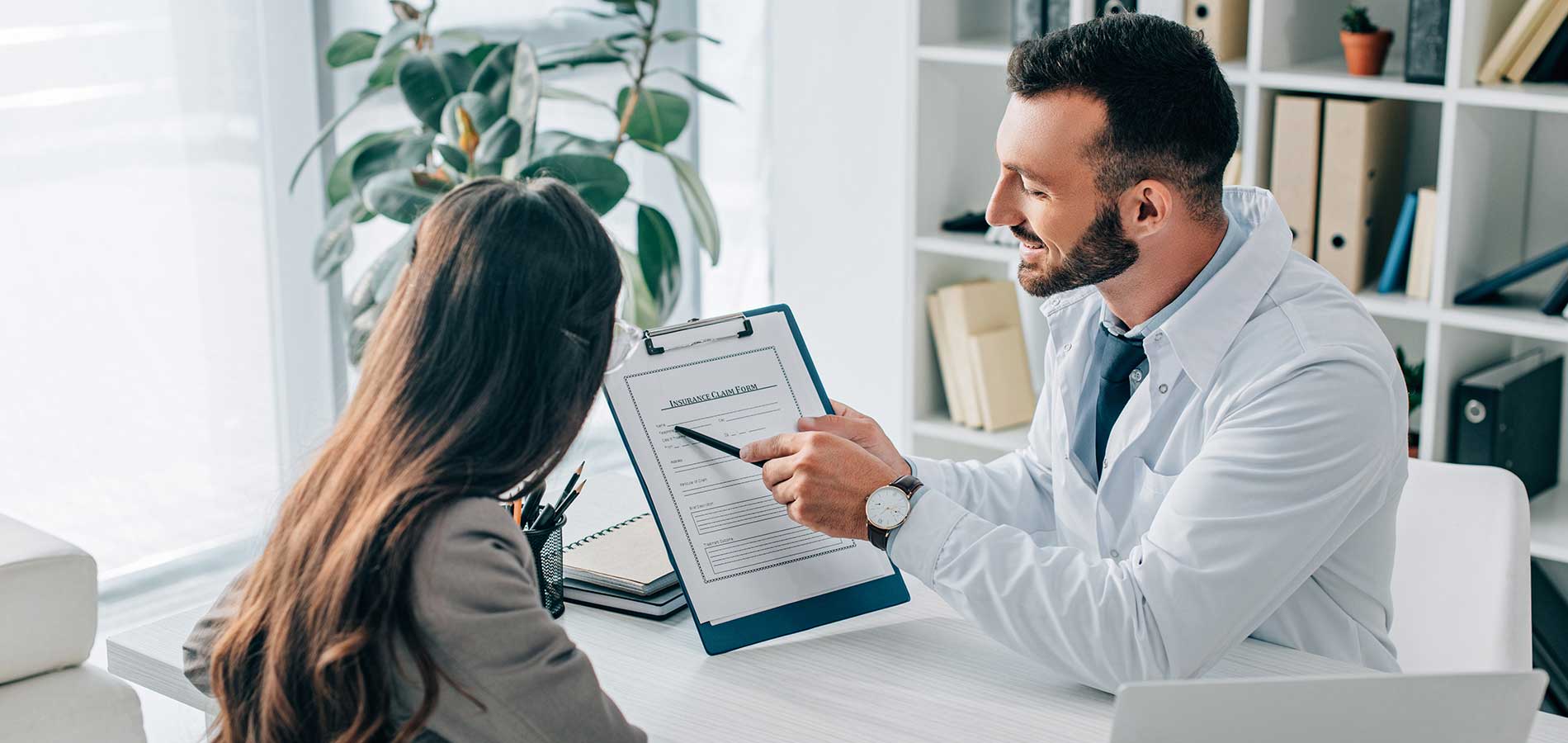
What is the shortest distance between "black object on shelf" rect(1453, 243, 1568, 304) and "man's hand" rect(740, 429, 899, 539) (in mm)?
1538

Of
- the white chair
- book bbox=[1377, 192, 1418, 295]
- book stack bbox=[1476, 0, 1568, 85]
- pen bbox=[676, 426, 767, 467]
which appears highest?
book stack bbox=[1476, 0, 1568, 85]

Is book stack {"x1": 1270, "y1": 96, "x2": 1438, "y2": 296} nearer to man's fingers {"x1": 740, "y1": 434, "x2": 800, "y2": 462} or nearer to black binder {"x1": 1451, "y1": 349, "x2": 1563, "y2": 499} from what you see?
black binder {"x1": 1451, "y1": 349, "x2": 1563, "y2": 499}

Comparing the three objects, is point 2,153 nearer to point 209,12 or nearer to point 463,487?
point 209,12

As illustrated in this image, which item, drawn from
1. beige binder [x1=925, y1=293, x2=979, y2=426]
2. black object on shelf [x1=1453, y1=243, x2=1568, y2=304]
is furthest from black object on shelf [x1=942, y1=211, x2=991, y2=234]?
black object on shelf [x1=1453, y1=243, x2=1568, y2=304]

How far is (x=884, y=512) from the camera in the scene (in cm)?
144

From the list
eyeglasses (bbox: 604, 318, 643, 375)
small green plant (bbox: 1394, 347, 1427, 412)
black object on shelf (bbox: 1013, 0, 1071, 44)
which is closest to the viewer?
eyeglasses (bbox: 604, 318, 643, 375)

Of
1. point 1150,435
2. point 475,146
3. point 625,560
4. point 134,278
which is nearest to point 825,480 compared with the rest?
point 625,560

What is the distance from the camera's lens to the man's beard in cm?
164

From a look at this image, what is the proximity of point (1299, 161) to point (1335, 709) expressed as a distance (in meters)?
1.86

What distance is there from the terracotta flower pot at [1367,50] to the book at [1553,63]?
9.6 inches

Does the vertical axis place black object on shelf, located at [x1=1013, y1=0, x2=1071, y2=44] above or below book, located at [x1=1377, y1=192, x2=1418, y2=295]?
above

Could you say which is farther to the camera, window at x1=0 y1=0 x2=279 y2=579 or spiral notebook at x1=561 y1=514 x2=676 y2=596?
window at x1=0 y1=0 x2=279 y2=579

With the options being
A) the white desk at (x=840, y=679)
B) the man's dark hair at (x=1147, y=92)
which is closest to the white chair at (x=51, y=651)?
the white desk at (x=840, y=679)

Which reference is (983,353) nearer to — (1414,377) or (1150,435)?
(1414,377)
